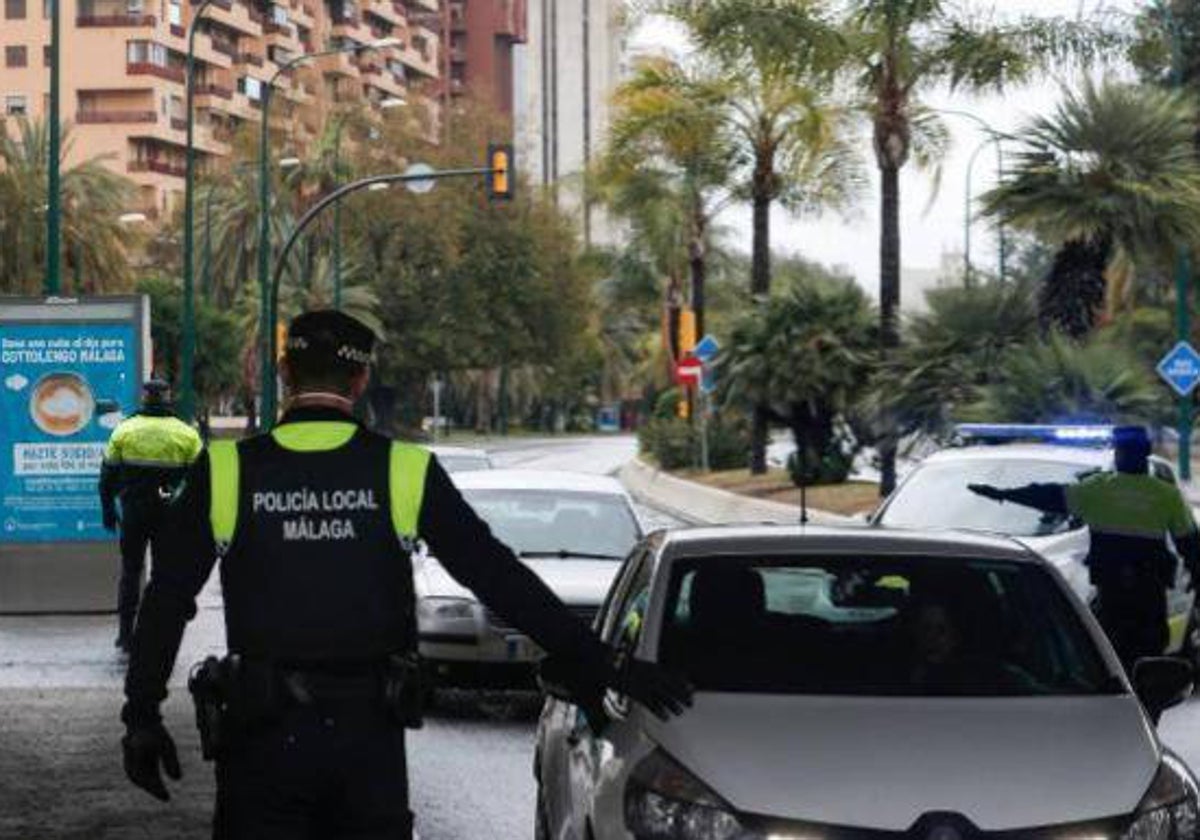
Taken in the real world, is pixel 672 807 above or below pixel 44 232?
below

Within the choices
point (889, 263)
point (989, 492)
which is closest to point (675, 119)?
point (889, 263)

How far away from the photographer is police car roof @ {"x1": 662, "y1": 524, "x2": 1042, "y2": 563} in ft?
24.2

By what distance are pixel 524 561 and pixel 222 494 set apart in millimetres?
9723

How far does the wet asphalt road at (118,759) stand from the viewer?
10.2 metres

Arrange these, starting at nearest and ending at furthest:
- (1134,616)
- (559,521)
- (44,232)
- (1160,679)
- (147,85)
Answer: (1160,679) < (1134,616) < (559,521) < (44,232) < (147,85)

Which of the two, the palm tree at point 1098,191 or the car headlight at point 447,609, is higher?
the palm tree at point 1098,191

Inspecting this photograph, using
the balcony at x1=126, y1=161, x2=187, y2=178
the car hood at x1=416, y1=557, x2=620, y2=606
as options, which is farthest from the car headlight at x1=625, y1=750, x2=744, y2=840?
the balcony at x1=126, y1=161, x2=187, y2=178

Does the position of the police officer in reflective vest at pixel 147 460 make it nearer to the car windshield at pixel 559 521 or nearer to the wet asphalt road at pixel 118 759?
the wet asphalt road at pixel 118 759

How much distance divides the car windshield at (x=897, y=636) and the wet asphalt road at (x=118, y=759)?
3.01 m

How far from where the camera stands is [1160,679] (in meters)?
7.22

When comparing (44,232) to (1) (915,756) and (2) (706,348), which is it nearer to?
(2) (706,348)

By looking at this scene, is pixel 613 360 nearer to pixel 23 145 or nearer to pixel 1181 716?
pixel 23 145

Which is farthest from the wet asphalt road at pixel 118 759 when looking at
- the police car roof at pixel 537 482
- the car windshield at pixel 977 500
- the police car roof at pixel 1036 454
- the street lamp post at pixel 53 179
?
the street lamp post at pixel 53 179

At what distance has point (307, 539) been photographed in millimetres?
5371
